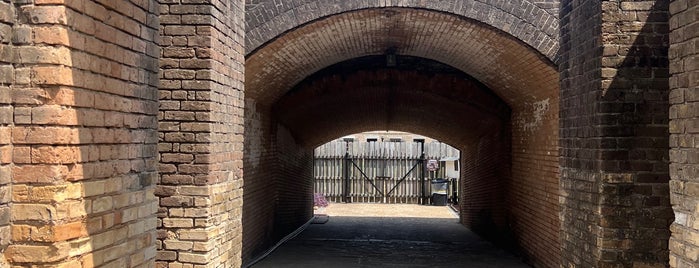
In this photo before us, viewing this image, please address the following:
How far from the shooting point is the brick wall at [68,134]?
2.38 m

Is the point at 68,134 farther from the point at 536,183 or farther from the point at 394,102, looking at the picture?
the point at 394,102

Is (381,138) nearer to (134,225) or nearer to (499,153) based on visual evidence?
(499,153)

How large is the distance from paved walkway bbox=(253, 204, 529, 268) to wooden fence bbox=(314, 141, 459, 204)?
483 centimetres

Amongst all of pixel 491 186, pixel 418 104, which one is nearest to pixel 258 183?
pixel 418 104

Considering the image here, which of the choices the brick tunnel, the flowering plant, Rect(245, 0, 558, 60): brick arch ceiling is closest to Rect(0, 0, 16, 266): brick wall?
the brick tunnel

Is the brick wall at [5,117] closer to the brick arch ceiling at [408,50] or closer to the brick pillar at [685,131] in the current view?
the brick pillar at [685,131]

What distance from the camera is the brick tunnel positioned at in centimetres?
239

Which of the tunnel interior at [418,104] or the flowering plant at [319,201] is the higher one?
the tunnel interior at [418,104]

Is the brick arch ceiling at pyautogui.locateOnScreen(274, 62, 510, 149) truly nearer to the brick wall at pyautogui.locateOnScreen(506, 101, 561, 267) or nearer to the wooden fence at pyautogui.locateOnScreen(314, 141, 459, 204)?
the brick wall at pyautogui.locateOnScreen(506, 101, 561, 267)

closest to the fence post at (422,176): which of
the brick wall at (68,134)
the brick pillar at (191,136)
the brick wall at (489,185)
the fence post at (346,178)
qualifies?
the fence post at (346,178)

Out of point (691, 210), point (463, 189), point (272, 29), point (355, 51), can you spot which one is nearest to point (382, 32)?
point (355, 51)

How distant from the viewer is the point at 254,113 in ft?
31.6

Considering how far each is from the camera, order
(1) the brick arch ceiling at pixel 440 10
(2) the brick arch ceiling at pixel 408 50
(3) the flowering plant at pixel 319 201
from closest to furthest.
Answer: (1) the brick arch ceiling at pixel 440 10, (2) the brick arch ceiling at pixel 408 50, (3) the flowering plant at pixel 319 201

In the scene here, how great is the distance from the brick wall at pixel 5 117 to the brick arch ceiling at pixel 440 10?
5.22 metres
